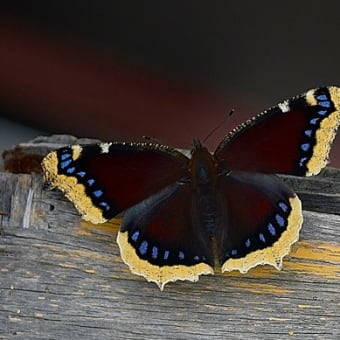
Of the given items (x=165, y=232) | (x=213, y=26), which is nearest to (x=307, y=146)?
(x=165, y=232)

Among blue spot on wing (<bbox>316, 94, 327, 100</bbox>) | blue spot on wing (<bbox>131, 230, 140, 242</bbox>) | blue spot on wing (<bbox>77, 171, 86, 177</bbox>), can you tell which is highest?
blue spot on wing (<bbox>316, 94, 327, 100</bbox>)

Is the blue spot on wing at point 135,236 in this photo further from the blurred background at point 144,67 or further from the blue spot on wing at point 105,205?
the blurred background at point 144,67

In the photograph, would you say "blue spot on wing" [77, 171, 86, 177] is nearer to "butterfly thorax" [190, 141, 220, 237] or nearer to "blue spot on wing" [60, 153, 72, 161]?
"blue spot on wing" [60, 153, 72, 161]

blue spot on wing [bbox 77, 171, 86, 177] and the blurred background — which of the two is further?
the blurred background

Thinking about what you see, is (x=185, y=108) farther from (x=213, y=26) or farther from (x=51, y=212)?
(x=51, y=212)

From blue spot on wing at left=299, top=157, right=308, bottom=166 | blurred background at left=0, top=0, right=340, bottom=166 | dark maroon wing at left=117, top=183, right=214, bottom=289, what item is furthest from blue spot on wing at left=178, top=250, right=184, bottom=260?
blurred background at left=0, top=0, right=340, bottom=166

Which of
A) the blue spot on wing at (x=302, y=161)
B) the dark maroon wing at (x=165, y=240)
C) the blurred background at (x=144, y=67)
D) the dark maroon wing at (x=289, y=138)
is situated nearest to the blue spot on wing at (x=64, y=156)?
the dark maroon wing at (x=165, y=240)

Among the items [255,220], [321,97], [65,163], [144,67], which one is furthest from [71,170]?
[144,67]
